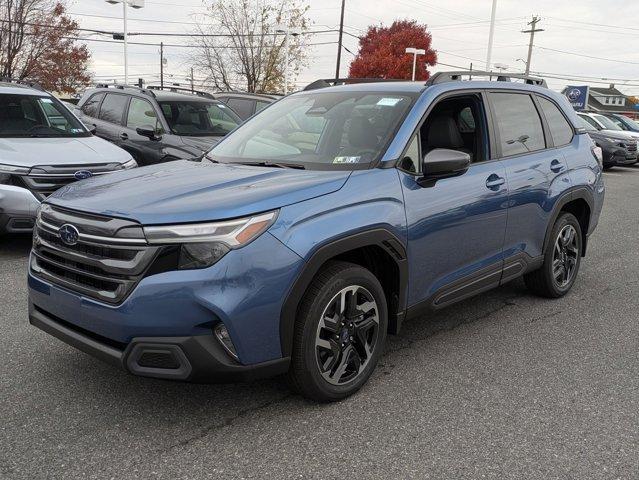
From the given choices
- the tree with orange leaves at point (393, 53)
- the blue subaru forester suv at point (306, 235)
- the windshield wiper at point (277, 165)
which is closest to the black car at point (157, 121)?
the blue subaru forester suv at point (306, 235)

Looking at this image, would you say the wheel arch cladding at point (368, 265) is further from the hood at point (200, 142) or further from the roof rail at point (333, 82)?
the hood at point (200, 142)

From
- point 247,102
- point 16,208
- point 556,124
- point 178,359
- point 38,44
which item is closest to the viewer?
point 178,359

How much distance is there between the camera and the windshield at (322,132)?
3695 mm

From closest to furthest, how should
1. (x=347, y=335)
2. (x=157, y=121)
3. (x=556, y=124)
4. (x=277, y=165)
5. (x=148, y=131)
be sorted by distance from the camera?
(x=347, y=335) < (x=277, y=165) < (x=556, y=124) < (x=148, y=131) < (x=157, y=121)

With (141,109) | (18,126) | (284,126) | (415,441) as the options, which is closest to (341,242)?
(415,441)

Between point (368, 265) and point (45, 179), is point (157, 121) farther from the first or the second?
point (368, 265)

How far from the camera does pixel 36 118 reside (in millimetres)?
7434

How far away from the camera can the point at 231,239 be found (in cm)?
276

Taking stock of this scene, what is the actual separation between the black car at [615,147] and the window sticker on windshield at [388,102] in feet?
52.4

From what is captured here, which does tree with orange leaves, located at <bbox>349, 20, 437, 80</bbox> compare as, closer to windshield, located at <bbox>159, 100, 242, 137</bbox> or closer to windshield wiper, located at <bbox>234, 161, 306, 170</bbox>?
windshield, located at <bbox>159, 100, 242, 137</bbox>

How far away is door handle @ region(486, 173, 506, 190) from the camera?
415 cm

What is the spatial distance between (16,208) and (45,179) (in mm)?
415

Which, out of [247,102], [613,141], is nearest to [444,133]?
[247,102]

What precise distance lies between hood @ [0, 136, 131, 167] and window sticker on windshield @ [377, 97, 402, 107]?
383 centimetres
